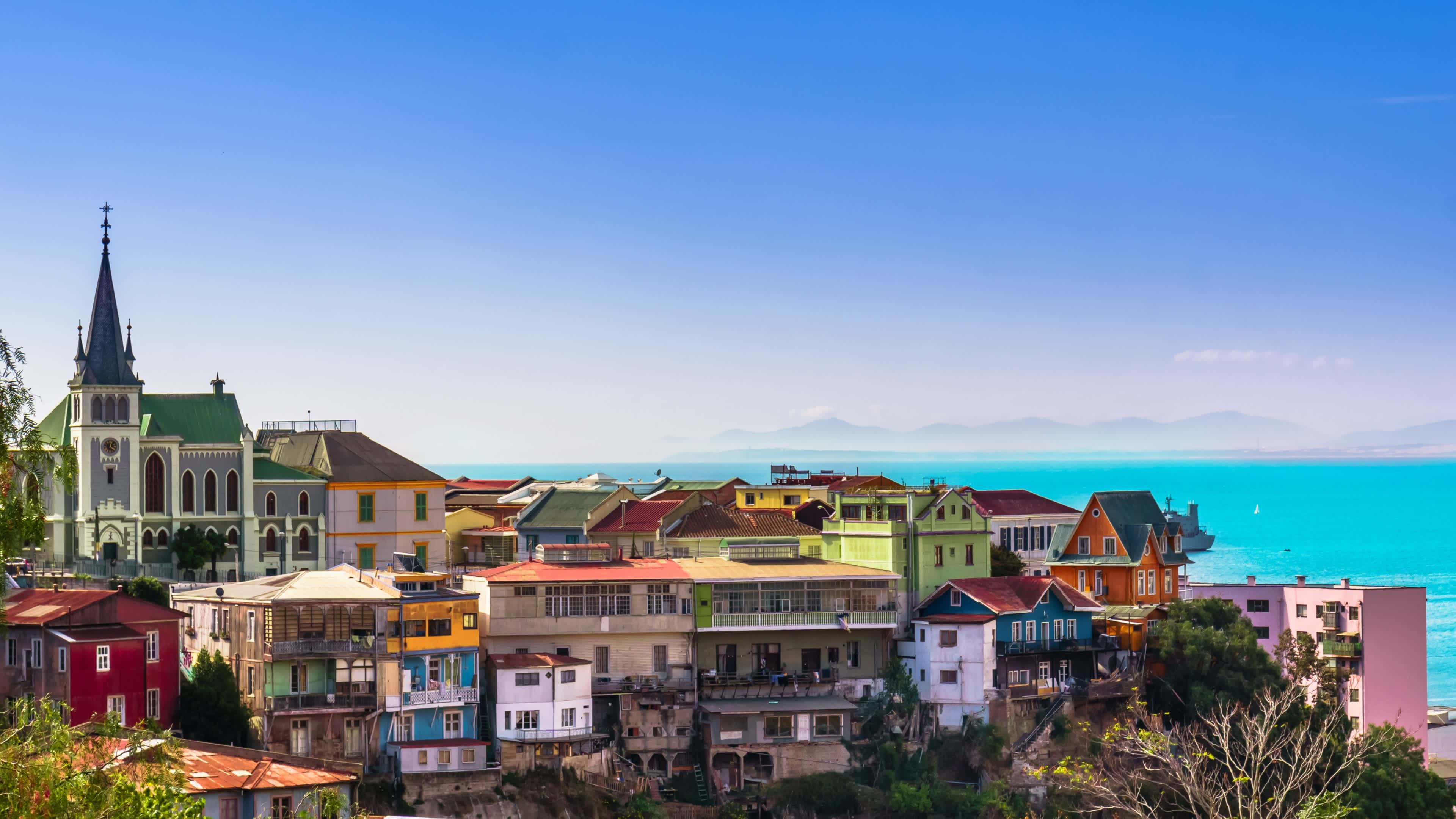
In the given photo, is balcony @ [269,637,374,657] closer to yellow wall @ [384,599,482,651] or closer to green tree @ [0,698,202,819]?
yellow wall @ [384,599,482,651]

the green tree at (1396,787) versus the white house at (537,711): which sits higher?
the white house at (537,711)

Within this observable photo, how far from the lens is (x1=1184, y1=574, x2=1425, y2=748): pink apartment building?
74.8m

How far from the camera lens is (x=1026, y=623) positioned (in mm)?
Result: 64625

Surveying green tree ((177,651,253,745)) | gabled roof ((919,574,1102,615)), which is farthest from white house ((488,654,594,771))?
gabled roof ((919,574,1102,615))

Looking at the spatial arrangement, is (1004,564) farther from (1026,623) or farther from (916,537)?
(1026,623)

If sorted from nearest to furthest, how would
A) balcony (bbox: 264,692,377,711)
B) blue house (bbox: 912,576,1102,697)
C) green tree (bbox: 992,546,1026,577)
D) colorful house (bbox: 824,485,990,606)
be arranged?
1. balcony (bbox: 264,692,377,711)
2. blue house (bbox: 912,576,1102,697)
3. colorful house (bbox: 824,485,990,606)
4. green tree (bbox: 992,546,1026,577)

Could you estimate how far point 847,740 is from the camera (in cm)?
6125

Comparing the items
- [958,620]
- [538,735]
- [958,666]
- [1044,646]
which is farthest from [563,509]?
[538,735]

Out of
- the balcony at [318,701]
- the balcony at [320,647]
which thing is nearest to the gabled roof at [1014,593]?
the balcony at [320,647]

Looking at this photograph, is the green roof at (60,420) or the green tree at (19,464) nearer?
the green tree at (19,464)

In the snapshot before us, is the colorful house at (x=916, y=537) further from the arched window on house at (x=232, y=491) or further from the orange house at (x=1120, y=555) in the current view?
the arched window on house at (x=232, y=491)

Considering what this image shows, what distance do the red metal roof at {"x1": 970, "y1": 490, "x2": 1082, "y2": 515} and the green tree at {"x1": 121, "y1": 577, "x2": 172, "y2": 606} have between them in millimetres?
38684

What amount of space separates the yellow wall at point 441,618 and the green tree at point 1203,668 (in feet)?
79.0

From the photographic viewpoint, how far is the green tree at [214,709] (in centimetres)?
5291
